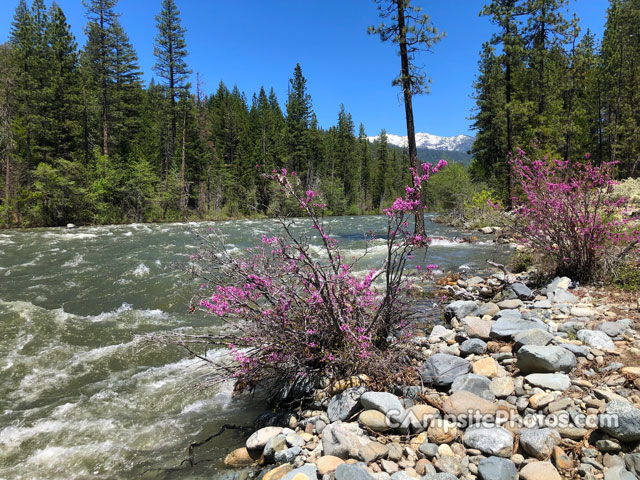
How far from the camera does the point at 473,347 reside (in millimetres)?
3779

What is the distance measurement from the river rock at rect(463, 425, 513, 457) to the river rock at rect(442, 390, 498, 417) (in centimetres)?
17

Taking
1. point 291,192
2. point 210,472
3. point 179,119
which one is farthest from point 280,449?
point 179,119

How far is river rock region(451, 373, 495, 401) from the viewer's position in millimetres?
2938

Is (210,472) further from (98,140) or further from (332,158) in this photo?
(332,158)

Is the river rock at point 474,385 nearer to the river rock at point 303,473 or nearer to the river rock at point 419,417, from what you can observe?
the river rock at point 419,417

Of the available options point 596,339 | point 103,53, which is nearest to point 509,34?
point 596,339

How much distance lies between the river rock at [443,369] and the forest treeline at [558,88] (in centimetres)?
1526

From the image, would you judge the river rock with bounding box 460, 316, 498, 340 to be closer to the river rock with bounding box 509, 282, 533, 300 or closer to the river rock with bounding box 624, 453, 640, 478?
the river rock with bounding box 509, 282, 533, 300

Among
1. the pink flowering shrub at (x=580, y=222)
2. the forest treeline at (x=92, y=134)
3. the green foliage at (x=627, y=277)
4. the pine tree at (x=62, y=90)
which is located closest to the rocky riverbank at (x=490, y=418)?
the green foliage at (x=627, y=277)

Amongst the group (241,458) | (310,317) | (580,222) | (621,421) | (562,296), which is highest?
(580,222)

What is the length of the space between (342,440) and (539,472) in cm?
128

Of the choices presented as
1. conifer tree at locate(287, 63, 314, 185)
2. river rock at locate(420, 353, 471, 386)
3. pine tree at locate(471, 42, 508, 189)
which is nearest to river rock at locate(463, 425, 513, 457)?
river rock at locate(420, 353, 471, 386)

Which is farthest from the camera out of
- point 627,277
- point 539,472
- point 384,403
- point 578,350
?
point 627,277

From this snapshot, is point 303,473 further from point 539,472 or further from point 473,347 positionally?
point 473,347
